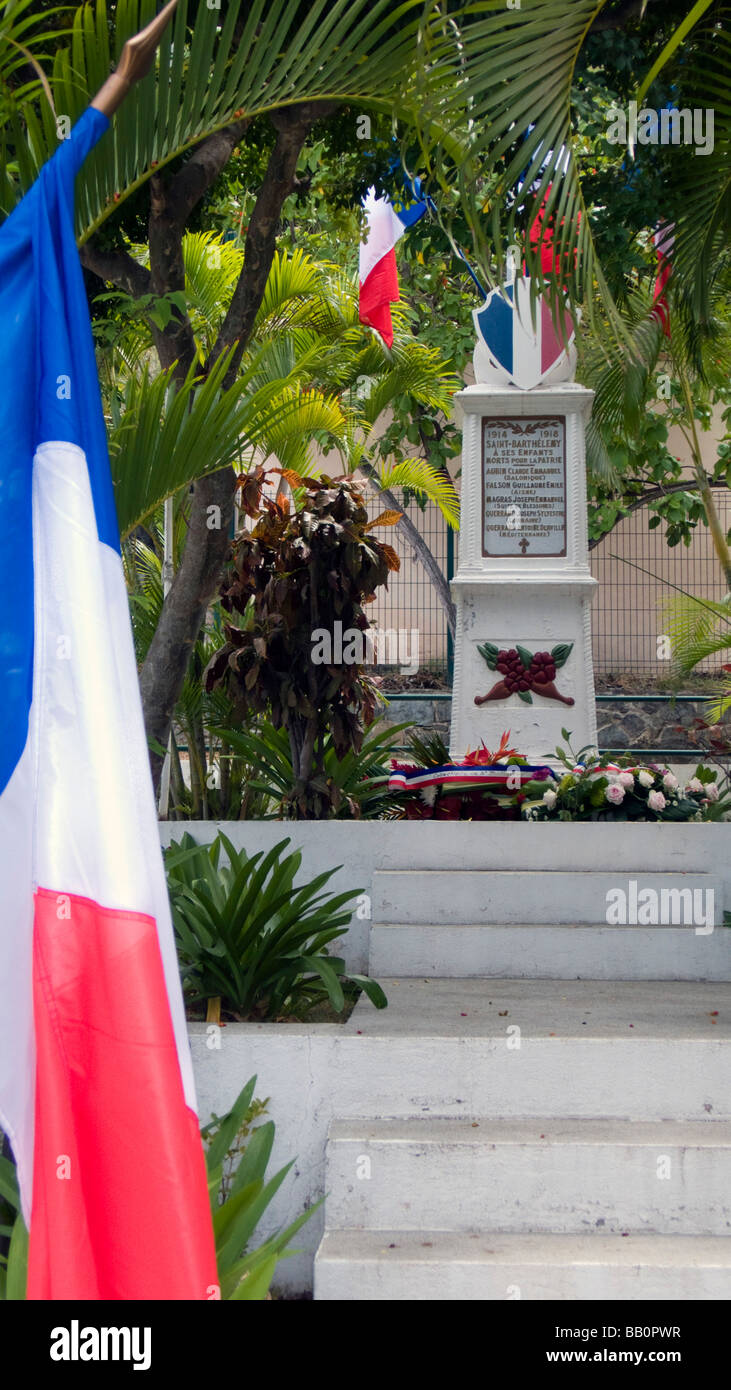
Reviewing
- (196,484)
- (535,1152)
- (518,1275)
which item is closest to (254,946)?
(535,1152)

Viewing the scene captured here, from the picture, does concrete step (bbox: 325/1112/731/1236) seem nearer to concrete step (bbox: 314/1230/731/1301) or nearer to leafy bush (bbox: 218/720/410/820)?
concrete step (bbox: 314/1230/731/1301)

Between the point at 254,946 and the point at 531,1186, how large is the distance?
128 centimetres

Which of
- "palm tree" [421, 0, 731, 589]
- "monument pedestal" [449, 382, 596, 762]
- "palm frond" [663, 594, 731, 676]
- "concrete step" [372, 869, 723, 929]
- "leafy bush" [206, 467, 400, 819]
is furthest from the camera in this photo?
"palm frond" [663, 594, 731, 676]

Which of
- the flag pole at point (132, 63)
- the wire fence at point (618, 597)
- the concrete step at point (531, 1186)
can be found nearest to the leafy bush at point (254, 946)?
the concrete step at point (531, 1186)

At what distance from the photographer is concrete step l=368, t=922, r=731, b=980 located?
202 inches

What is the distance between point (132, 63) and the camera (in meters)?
2.29

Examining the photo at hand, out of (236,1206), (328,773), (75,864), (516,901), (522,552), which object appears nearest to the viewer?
(75,864)

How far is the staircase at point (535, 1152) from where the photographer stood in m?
3.24

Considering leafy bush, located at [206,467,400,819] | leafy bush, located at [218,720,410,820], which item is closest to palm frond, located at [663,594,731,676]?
leafy bush, located at [218,720,410,820]

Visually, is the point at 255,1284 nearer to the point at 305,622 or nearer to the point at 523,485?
the point at 305,622

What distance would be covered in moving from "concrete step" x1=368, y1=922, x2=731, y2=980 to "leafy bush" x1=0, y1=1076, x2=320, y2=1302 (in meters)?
1.56

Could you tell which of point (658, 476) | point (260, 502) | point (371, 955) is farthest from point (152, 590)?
point (658, 476)

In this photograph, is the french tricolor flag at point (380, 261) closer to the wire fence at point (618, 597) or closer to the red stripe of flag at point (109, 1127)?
the wire fence at point (618, 597)

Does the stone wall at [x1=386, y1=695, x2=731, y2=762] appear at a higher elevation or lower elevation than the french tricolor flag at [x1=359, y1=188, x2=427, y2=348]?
lower
